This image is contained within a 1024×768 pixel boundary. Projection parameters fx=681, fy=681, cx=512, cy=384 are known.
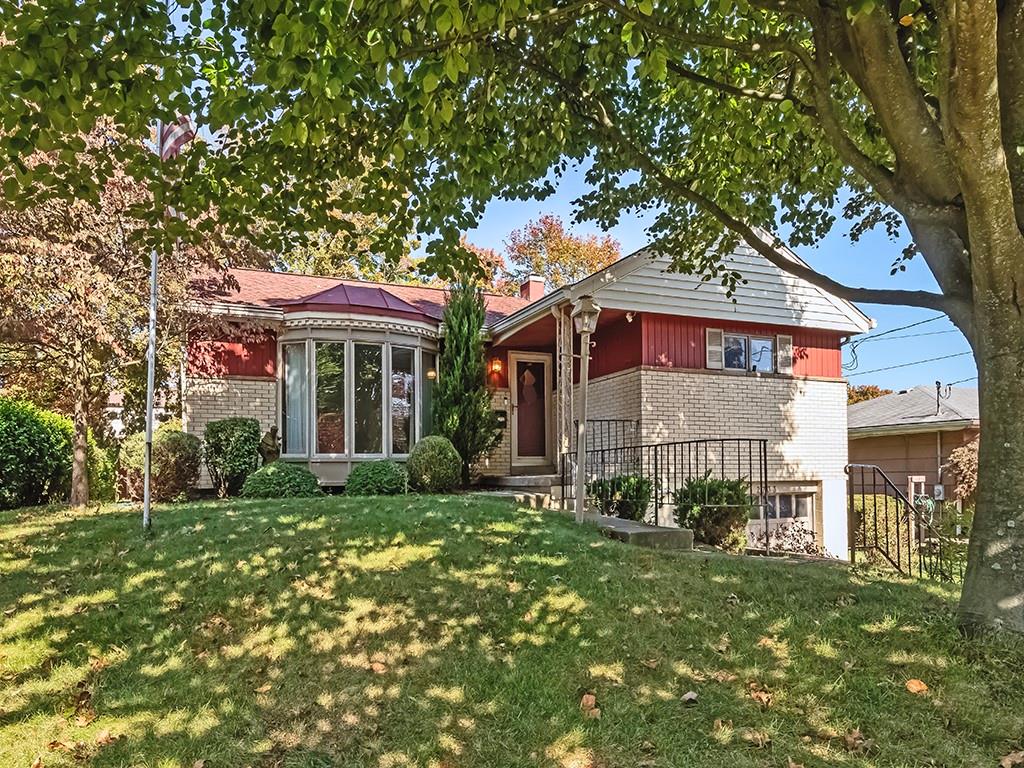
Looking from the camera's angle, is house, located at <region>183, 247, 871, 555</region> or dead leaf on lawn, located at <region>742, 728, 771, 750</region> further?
house, located at <region>183, 247, 871, 555</region>

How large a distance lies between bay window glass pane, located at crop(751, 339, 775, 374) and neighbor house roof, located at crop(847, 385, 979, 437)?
6.39 metres

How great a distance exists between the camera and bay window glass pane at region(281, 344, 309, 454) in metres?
12.2

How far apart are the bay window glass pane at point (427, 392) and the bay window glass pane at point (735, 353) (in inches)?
220

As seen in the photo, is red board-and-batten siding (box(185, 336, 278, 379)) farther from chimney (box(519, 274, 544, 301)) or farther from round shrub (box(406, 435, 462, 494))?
chimney (box(519, 274, 544, 301))

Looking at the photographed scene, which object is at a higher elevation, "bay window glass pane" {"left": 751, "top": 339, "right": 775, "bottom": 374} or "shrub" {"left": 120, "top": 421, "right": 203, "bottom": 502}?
"bay window glass pane" {"left": 751, "top": 339, "right": 775, "bottom": 374}

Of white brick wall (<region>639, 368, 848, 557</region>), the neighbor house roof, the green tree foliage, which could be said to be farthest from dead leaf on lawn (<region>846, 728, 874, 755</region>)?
the green tree foliage

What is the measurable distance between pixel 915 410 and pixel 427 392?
13.6 meters

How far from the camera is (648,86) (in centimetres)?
774

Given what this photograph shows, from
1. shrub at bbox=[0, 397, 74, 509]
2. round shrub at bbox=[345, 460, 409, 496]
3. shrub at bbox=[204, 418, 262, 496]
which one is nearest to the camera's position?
shrub at bbox=[0, 397, 74, 509]

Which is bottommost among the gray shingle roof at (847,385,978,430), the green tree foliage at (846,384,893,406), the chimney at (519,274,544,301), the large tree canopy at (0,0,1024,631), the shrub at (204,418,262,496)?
the shrub at (204,418,262,496)

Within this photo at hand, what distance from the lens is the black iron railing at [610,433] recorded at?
11.8 metres

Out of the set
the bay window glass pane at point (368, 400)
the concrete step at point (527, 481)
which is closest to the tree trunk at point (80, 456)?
the bay window glass pane at point (368, 400)

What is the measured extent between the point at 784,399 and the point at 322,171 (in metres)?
10.0

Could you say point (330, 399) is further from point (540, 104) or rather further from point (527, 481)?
point (540, 104)
